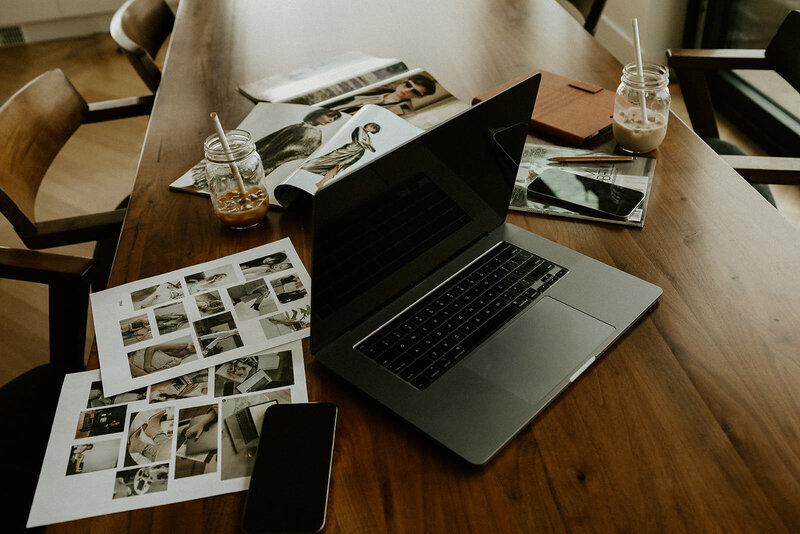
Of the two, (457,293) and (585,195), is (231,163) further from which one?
(585,195)

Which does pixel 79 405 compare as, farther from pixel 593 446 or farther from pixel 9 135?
pixel 9 135

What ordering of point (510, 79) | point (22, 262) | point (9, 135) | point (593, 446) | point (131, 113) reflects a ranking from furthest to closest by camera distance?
point (131, 113) < point (510, 79) < point (9, 135) < point (22, 262) < point (593, 446)

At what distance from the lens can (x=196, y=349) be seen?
81 cm

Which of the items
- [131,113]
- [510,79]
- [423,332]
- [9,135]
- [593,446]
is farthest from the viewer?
[131,113]

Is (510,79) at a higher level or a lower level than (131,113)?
higher

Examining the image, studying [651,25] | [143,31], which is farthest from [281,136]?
[651,25]

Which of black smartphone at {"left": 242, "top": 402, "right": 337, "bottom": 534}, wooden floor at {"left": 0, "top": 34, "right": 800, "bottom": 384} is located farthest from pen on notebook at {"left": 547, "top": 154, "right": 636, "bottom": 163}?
wooden floor at {"left": 0, "top": 34, "right": 800, "bottom": 384}

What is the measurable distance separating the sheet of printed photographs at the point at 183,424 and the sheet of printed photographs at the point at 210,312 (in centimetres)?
4

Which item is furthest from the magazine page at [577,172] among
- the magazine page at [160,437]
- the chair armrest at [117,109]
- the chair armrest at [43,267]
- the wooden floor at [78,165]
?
the wooden floor at [78,165]

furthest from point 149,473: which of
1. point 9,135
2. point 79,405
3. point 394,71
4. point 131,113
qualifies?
point 131,113

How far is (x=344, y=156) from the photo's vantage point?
3.44 ft

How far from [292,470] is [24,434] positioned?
1.96 ft

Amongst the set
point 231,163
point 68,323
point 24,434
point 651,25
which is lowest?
point 651,25

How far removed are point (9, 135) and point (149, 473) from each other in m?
0.84
